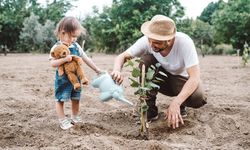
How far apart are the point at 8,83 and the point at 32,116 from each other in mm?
2894

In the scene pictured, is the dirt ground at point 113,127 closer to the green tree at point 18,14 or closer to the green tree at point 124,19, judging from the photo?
the green tree at point 124,19

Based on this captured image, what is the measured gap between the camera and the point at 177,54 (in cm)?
330

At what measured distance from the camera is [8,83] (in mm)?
6496

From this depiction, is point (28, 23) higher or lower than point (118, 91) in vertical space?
lower

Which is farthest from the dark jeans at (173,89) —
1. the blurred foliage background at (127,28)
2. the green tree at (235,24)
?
the green tree at (235,24)

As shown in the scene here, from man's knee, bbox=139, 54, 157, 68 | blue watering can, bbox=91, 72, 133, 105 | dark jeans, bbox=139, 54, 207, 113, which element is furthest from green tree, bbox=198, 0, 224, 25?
blue watering can, bbox=91, 72, 133, 105

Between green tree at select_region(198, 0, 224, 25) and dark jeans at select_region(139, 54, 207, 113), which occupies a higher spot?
dark jeans at select_region(139, 54, 207, 113)

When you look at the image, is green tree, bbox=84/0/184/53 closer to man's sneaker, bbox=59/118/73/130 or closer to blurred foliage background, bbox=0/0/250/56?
blurred foliage background, bbox=0/0/250/56

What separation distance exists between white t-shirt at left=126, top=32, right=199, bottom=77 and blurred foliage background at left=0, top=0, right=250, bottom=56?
21.3 metres

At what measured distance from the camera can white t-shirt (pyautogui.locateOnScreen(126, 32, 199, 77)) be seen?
3.17 m

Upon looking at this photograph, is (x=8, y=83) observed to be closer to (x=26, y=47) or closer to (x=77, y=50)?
(x=77, y=50)

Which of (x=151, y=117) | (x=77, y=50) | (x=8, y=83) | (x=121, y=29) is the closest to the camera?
(x=77, y=50)

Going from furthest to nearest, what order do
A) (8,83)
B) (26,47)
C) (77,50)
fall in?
(26,47) → (8,83) → (77,50)

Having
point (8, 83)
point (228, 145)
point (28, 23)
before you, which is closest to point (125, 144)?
point (228, 145)
